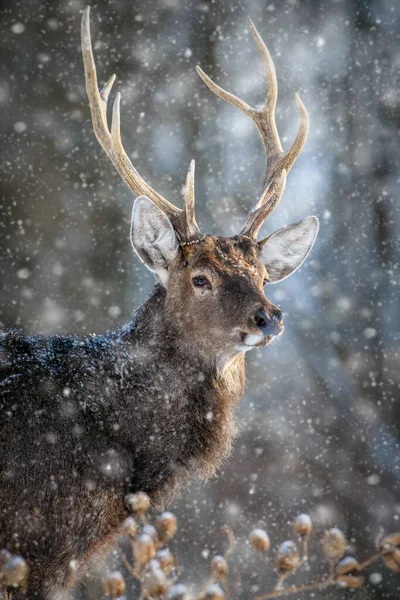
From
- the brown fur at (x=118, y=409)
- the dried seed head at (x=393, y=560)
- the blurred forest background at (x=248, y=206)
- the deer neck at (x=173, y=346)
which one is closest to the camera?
the dried seed head at (x=393, y=560)

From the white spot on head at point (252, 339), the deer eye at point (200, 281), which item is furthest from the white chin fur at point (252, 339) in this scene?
the deer eye at point (200, 281)

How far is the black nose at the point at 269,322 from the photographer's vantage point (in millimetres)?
4504

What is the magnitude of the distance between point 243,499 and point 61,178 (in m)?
4.39

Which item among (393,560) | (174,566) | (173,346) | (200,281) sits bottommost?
(393,560)

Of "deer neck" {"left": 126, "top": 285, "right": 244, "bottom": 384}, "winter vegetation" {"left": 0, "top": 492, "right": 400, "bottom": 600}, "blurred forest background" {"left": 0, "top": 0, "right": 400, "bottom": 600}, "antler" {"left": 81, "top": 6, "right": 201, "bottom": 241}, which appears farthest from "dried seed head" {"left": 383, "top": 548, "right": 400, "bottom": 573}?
"blurred forest background" {"left": 0, "top": 0, "right": 400, "bottom": 600}

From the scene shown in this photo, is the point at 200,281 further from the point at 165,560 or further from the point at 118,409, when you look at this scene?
the point at 165,560

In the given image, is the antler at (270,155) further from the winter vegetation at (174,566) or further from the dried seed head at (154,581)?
the dried seed head at (154,581)

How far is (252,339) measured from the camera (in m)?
4.61

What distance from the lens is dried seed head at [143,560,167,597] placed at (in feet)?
10.0

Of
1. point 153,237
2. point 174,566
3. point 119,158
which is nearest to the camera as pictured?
point 174,566

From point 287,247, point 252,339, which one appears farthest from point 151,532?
point 287,247

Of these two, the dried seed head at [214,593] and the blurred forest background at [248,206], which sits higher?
the blurred forest background at [248,206]

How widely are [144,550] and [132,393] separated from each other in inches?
61.5

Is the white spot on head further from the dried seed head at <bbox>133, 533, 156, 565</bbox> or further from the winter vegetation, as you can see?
the dried seed head at <bbox>133, 533, 156, 565</bbox>
